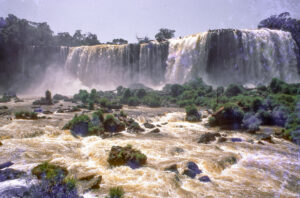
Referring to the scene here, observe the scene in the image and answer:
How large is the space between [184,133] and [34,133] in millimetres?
7697

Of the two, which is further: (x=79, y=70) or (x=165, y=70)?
(x=79, y=70)

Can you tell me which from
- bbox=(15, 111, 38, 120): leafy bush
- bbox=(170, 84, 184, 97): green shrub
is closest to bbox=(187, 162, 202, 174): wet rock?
bbox=(15, 111, 38, 120): leafy bush

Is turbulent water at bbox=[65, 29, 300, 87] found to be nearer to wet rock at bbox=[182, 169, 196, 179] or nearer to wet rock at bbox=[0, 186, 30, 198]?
wet rock at bbox=[182, 169, 196, 179]

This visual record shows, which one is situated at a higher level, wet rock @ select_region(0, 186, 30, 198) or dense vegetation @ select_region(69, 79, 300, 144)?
dense vegetation @ select_region(69, 79, 300, 144)

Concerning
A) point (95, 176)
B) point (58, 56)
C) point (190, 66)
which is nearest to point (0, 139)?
point (95, 176)

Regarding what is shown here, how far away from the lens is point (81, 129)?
38.4 ft

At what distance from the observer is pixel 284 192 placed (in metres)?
6.22

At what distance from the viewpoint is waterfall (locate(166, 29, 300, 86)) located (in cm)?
2914

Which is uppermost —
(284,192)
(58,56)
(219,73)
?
(58,56)

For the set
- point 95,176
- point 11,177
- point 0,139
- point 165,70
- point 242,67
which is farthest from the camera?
point 165,70

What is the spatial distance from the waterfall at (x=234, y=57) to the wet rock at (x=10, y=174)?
28568 mm

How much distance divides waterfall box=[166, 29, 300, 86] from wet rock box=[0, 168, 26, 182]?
28.6m

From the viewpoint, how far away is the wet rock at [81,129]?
11.6 metres

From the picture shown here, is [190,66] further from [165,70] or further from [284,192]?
[284,192]
